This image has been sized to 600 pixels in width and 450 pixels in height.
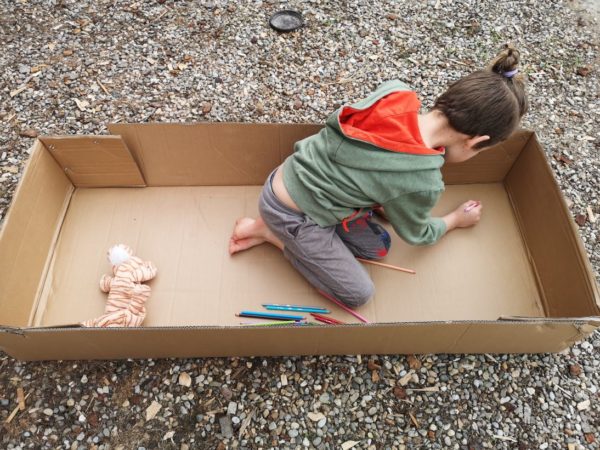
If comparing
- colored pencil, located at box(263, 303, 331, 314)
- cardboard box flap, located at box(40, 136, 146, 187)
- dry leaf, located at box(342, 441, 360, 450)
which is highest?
cardboard box flap, located at box(40, 136, 146, 187)

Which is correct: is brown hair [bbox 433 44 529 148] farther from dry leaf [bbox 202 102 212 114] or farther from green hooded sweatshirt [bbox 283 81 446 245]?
dry leaf [bbox 202 102 212 114]

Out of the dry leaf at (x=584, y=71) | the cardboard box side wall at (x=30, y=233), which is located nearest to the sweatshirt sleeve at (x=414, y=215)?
the cardboard box side wall at (x=30, y=233)

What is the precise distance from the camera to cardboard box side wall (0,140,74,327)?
1.52 m

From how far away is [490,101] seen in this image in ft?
4.33

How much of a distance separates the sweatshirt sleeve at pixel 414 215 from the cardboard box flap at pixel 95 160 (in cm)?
107

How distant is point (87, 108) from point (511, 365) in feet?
7.55

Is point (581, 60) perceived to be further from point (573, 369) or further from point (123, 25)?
point (123, 25)

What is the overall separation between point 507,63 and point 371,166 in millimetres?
478

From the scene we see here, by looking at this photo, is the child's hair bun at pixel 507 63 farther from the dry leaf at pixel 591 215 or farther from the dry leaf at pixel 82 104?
the dry leaf at pixel 82 104

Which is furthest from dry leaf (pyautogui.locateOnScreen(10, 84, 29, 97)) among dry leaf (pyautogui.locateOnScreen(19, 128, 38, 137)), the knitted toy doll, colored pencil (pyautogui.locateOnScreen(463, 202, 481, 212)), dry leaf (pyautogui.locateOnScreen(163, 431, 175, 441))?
colored pencil (pyautogui.locateOnScreen(463, 202, 481, 212))

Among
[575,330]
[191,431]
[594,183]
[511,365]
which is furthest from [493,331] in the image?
[594,183]

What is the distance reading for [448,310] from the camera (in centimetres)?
180

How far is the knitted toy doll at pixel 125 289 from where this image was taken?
1639 mm

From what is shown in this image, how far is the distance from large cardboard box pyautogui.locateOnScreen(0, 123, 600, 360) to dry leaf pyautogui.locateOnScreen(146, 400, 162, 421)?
18 centimetres
